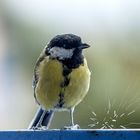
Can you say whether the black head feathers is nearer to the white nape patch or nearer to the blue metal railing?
the white nape patch

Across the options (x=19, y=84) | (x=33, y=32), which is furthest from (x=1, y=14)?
(x=19, y=84)

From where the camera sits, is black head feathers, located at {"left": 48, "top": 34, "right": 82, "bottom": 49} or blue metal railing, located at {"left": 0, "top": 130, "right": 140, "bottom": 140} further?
black head feathers, located at {"left": 48, "top": 34, "right": 82, "bottom": 49}

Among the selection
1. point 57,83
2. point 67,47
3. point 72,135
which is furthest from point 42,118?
point 72,135

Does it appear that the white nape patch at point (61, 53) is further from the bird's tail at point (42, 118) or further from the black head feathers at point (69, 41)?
the bird's tail at point (42, 118)

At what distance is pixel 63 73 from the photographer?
4.71 m

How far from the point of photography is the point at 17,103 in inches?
396

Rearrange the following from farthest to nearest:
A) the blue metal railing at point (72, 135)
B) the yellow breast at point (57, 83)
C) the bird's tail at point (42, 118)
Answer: the bird's tail at point (42, 118) → the yellow breast at point (57, 83) → the blue metal railing at point (72, 135)

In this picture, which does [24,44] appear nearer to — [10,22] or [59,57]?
[10,22]

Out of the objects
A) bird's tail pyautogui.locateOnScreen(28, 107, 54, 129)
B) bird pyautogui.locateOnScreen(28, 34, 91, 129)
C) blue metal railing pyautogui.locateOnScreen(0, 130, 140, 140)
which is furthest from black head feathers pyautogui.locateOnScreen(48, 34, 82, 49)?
blue metal railing pyautogui.locateOnScreen(0, 130, 140, 140)

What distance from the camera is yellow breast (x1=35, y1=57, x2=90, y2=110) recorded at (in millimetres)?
4711

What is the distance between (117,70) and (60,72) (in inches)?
148

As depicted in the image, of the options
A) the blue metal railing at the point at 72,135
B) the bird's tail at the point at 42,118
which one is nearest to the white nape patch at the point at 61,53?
the bird's tail at the point at 42,118

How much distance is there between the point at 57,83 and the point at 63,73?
7 centimetres

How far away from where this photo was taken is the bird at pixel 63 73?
472 centimetres
